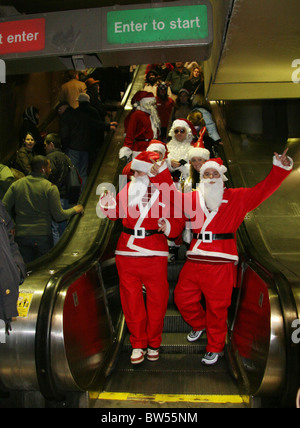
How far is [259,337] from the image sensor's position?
10.9ft

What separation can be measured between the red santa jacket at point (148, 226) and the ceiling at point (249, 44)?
1602 mm

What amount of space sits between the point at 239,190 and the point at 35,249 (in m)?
2.17

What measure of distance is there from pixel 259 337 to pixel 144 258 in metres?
1.20

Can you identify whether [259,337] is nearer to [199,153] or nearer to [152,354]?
[152,354]

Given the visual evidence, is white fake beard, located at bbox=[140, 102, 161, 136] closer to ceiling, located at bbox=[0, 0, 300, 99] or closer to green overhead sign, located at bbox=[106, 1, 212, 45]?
ceiling, located at bbox=[0, 0, 300, 99]

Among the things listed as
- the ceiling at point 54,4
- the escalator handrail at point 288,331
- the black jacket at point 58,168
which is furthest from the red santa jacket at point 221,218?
the ceiling at point 54,4

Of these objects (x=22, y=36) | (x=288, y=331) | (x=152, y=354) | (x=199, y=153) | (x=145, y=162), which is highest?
(x=22, y=36)

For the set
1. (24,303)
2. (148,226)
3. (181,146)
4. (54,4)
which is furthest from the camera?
(54,4)

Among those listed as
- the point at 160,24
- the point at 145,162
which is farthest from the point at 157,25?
the point at 145,162

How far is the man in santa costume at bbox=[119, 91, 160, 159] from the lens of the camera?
6.45 metres

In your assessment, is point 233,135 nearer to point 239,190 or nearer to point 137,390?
point 239,190

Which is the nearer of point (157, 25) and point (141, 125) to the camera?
point (157, 25)

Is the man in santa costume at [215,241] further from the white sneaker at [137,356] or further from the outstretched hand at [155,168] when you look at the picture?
the white sneaker at [137,356]

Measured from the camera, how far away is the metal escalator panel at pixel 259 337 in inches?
121
